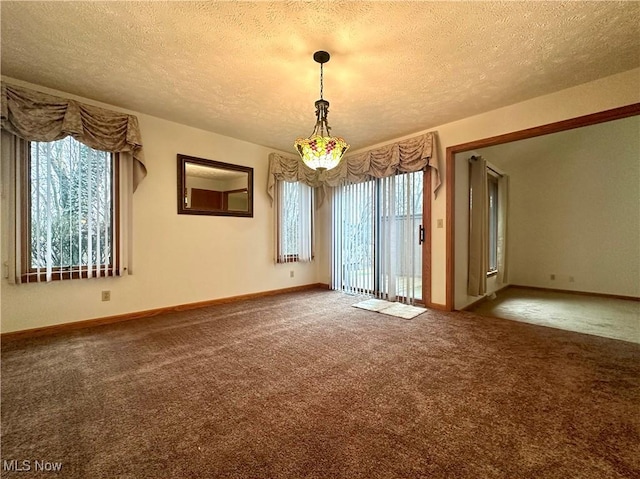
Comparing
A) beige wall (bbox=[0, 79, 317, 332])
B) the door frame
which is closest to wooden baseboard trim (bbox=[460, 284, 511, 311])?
the door frame

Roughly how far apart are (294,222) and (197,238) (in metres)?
1.64

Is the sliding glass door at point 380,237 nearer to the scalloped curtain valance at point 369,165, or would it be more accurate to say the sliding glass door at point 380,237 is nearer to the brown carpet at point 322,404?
the scalloped curtain valance at point 369,165

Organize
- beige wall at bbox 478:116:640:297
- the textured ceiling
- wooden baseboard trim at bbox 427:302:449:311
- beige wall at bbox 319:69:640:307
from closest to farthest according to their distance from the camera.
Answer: the textured ceiling → beige wall at bbox 319:69:640:307 → wooden baseboard trim at bbox 427:302:449:311 → beige wall at bbox 478:116:640:297

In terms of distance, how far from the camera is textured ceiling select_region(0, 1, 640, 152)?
175cm

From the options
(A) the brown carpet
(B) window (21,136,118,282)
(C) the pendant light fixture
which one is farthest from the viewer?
(B) window (21,136,118,282)

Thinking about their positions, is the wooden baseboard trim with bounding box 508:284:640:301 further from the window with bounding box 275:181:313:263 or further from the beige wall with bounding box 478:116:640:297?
the window with bounding box 275:181:313:263

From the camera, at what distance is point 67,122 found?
2.63 meters

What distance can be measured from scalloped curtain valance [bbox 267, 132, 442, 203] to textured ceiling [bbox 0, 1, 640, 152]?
0.60 metres

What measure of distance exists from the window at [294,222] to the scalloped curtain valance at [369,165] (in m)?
0.16

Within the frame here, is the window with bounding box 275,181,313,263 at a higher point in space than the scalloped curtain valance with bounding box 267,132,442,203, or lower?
lower

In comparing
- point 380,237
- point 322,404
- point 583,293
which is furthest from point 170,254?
point 583,293

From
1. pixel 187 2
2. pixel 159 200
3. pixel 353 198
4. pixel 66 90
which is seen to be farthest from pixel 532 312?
pixel 66 90

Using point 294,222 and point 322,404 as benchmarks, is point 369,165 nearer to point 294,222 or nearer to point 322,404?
point 294,222

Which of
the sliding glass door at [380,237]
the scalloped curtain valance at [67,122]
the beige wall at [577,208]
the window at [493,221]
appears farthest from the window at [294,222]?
the window at [493,221]
